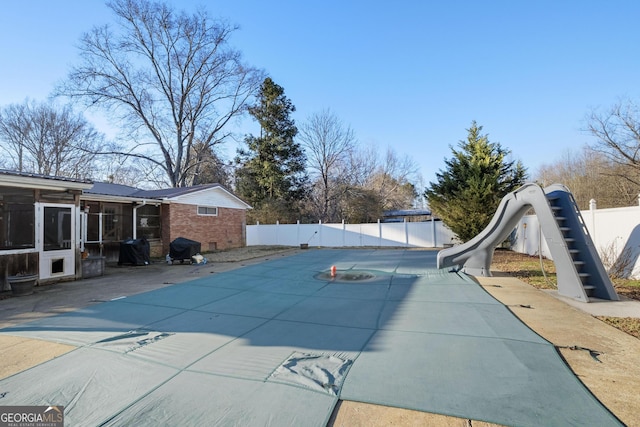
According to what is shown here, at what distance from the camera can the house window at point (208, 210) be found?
1681cm

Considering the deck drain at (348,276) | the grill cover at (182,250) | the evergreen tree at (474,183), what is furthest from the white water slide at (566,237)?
the grill cover at (182,250)

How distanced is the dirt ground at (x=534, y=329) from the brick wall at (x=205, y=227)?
7212mm

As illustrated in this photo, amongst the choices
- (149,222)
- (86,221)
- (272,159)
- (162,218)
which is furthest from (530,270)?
(272,159)

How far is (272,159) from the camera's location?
27.8 m

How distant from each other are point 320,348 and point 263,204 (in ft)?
75.6

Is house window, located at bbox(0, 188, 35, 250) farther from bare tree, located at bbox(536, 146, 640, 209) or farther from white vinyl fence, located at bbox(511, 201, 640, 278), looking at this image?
bare tree, located at bbox(536, 146, 640, 209)

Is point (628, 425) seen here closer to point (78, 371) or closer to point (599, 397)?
point (599, 397)

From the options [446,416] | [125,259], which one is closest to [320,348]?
[446,416]

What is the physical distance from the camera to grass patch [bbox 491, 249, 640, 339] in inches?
175

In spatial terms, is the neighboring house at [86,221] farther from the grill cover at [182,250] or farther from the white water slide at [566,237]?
the white water slide at [566,237]

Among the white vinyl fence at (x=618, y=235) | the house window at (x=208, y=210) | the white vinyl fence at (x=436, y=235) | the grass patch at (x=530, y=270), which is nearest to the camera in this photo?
the white vinyl fence at (x=618, y=235)

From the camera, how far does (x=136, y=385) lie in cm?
284

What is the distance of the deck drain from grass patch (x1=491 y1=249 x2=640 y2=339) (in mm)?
4020

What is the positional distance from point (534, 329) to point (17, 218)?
11586 millimetres
